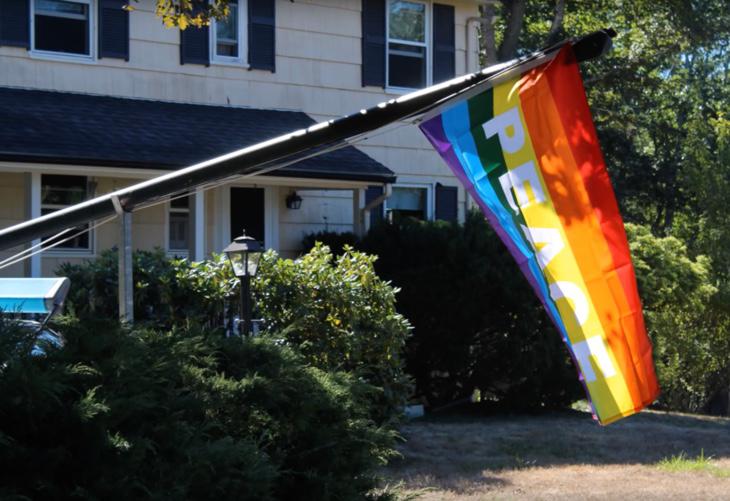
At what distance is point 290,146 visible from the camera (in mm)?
4949

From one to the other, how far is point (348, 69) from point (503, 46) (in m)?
5.11

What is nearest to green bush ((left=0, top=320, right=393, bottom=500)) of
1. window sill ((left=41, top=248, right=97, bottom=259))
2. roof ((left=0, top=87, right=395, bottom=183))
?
roof ((left=0, top=87, right=395, bottom=183))

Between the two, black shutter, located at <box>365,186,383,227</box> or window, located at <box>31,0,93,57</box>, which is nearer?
window, located at <box>31,0,93,57</box>

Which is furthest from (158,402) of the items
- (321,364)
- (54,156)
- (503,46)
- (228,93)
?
(503,46)

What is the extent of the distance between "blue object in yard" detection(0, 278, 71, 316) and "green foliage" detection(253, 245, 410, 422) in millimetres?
2904

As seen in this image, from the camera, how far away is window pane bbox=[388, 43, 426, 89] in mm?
17047

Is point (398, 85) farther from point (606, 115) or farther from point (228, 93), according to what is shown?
point (606, 115)

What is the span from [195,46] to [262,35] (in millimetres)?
1046

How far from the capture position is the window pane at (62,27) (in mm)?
14320

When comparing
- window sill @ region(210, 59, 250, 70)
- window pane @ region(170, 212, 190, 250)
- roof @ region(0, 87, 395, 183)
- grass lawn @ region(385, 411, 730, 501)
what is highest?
window sill @ region(210, 59, 250, 70)

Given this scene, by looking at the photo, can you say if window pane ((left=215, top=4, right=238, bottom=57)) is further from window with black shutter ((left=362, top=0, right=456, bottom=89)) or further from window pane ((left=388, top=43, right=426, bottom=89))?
window pane ((left=388, top=43, right=426, bottom=89))

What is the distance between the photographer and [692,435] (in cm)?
1233

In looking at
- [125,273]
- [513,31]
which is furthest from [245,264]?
[513,31]

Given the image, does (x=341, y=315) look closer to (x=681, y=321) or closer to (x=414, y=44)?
(x=414, y=44)
